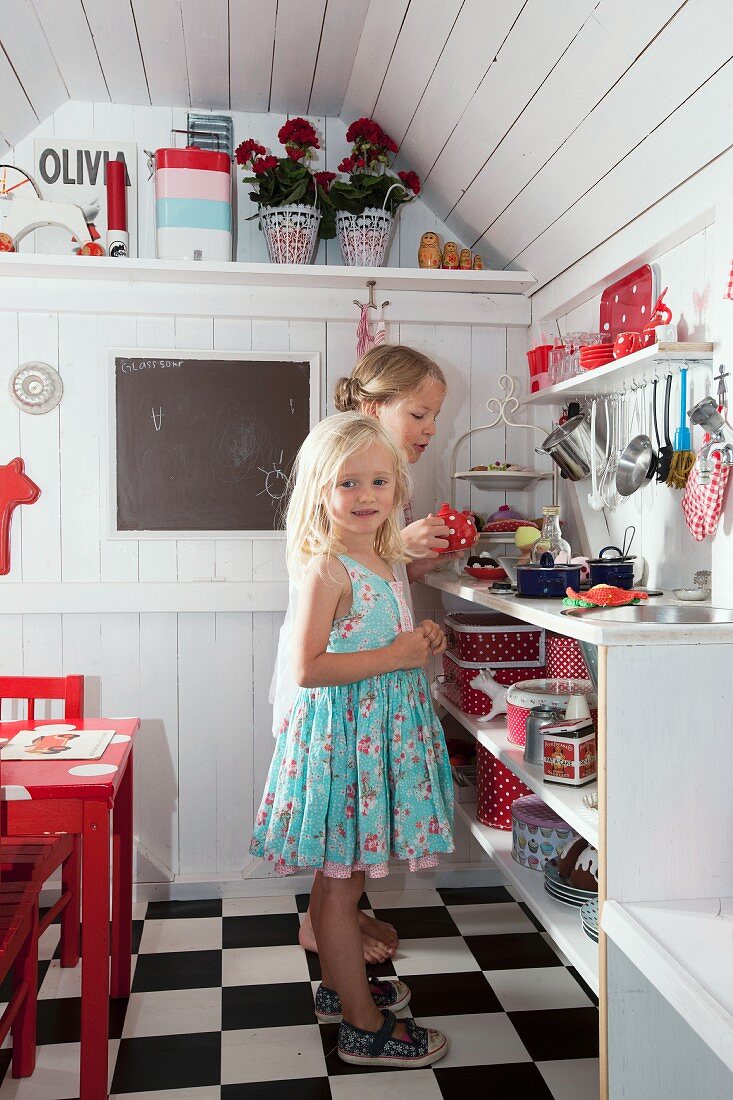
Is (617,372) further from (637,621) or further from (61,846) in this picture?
(61,846)

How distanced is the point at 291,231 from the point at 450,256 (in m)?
0.49

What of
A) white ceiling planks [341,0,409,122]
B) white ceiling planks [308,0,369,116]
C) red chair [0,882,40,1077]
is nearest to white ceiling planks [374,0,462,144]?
white ceiling planks [341,0,409,122]

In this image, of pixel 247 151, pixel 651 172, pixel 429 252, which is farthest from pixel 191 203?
pixel 651 172

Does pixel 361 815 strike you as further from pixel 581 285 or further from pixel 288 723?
pixel 581 285

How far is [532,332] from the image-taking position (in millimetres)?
2869

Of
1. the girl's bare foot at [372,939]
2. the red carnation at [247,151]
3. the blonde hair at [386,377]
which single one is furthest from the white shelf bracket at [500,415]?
the girl's bare foot at [372,939]

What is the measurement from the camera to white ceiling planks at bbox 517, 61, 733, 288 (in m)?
1.59

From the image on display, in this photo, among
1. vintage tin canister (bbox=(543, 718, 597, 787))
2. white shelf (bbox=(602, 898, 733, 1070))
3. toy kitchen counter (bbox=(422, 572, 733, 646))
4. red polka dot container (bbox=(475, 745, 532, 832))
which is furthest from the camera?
red polka dot container (bbox=(475, 745, 532, 832))

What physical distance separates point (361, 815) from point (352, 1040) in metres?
0.49

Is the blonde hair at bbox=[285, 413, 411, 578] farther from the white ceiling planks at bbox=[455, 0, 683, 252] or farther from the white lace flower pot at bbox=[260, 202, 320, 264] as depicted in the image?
the white lace flower pot at bbox=[260, 202, 320, 264]

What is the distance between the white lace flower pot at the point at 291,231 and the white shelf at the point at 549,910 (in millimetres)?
1679

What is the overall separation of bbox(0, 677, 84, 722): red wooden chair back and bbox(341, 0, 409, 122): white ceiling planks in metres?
1.79

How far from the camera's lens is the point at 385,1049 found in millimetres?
1904

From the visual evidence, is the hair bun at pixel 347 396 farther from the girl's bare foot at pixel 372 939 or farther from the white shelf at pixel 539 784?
the girl's bare foot at pixel 372 939
